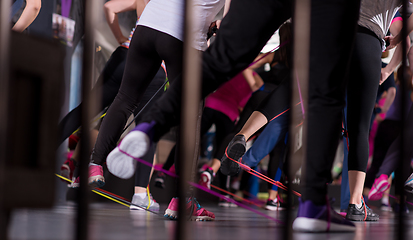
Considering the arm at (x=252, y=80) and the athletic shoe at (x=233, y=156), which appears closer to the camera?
the athletic shoe at (x=233, y=156)

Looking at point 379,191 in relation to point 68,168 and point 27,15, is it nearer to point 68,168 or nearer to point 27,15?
point 68,168

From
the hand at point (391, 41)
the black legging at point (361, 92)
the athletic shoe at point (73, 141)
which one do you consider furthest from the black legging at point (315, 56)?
the athletic shoe at point (73, 141)

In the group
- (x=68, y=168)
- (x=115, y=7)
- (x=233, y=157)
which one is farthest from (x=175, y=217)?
(x=115, y=7)

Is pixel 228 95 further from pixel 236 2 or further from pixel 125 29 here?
pixel 236 2

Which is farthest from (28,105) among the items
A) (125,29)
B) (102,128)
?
(125,29)

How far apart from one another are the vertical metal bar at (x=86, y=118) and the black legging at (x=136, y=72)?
2.23 ft

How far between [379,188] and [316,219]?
1870 millimetres

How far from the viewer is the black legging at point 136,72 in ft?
4.42

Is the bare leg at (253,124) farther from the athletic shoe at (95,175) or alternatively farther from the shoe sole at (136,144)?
the shoe sole at (136,144)

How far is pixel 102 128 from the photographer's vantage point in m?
1.41

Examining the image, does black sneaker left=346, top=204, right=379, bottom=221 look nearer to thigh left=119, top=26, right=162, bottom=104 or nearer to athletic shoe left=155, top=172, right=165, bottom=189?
thigh left=119, top=26, right=162, bottom=104

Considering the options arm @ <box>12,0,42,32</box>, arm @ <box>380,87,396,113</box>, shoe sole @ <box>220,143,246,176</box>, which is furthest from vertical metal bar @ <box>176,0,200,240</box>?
arm @ <box>380,87,396,113</box>

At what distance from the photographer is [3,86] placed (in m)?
0.62

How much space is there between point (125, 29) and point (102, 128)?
1993 millimetres
